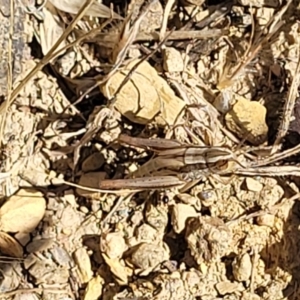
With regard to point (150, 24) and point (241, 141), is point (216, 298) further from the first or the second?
point (150, 24)

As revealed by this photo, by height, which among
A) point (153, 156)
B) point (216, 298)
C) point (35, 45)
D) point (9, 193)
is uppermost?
point (35, 45)

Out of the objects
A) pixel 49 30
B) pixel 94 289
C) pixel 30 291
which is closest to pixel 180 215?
pixel 94 289

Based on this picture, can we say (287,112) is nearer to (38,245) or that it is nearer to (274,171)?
(274,171)

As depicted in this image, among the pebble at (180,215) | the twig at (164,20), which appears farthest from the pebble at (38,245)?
the twig at (164,20)

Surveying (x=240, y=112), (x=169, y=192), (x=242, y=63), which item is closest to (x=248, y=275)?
(x=169, y=192)

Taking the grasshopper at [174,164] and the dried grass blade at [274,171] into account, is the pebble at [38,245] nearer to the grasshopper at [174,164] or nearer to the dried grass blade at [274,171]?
the grasshopper at [174,164]

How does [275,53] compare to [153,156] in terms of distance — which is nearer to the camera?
[153,156]

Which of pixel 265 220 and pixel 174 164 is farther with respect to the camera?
→ pixel 265 220
